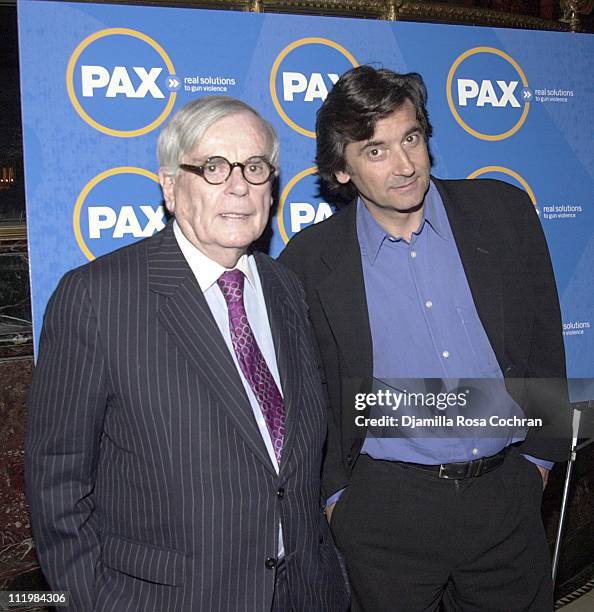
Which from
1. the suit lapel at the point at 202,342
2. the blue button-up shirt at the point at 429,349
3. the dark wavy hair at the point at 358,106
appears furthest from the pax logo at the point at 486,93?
the suit lapel at the point at 202,342

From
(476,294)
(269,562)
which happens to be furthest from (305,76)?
(269,562)

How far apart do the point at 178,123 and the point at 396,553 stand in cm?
136

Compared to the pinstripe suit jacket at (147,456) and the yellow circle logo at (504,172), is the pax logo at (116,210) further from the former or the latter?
the yellow circle logo at (504,172)

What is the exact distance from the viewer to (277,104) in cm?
219

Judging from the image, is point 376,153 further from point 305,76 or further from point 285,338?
point 285,338

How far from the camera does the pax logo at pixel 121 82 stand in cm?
197

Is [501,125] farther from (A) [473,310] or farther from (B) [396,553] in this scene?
(B) [396,553]

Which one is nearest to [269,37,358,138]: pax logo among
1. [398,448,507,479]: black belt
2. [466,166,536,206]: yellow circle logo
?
[466,166,536,206]: yellow circle logo

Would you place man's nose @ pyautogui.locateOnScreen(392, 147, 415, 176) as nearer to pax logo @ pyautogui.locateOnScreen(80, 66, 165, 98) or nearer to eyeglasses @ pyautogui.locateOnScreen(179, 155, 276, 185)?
eyeglasses @ pyautogui.locateOnScreen(179, 155, 276, 185)

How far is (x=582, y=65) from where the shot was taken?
2.58m

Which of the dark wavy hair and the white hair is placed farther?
the dark wavy hair

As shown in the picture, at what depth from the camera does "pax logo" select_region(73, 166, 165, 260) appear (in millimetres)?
2021

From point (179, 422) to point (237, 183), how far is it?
56cm

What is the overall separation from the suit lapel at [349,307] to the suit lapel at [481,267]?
0.31 metres
